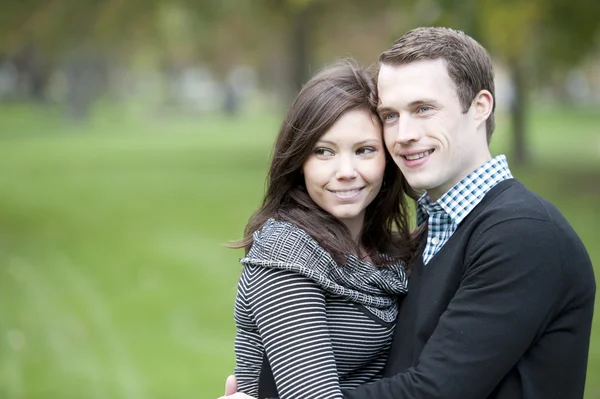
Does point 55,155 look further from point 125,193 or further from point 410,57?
point 410,57

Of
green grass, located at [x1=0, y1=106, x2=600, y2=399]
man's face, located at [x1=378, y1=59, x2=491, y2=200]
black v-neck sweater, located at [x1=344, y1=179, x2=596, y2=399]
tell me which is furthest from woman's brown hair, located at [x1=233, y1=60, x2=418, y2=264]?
green grass, located at [x1=0, y1=106, x2=600, y2=399]

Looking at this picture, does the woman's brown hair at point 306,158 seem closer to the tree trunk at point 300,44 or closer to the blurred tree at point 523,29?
the blurred tree at point 523,29

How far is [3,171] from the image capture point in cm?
2148

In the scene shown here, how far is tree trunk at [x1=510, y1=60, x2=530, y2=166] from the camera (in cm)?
1997

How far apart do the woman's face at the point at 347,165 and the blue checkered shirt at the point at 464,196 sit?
0.27 m

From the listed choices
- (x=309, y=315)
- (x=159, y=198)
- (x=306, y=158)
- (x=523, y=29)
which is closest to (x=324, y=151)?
(x=306, y=158)

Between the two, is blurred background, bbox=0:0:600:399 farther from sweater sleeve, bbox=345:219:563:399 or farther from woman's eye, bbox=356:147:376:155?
sweater sleeve, bbox=345:219:563:399

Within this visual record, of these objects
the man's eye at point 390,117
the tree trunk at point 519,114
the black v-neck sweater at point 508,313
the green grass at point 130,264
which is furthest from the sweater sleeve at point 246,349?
the tree trunk at point 519,114

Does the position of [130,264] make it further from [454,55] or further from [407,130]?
[454,55]

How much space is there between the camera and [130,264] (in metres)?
11.0

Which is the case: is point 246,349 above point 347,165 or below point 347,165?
below

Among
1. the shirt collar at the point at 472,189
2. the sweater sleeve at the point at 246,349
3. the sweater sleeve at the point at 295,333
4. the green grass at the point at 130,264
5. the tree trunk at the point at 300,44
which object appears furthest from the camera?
the tree trunk at the point at 300,44

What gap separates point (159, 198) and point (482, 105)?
14797 millimetres

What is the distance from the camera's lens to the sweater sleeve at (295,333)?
2.36 meters
